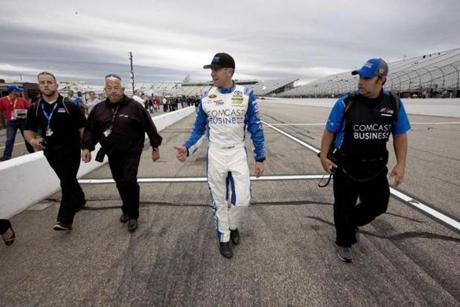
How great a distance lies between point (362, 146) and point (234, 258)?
157 cm

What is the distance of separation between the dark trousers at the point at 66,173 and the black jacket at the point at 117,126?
0.29m

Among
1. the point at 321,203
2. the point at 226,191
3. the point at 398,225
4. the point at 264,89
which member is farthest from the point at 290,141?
the point at 264,89

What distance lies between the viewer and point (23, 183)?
166 inches

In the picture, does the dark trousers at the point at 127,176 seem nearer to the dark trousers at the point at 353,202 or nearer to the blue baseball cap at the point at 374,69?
the dark trousers at the point at 353,202

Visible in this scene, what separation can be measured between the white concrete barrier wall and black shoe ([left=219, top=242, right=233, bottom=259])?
9.60ft

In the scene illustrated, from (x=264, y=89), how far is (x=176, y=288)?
A: 147 m

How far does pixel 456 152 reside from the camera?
7934mm

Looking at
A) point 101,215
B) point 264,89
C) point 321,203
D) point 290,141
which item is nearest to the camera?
point 101,215

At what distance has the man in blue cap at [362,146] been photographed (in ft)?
8.38

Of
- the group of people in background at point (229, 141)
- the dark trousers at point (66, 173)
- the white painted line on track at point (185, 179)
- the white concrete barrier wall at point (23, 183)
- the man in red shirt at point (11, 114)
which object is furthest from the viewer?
the man in red shirt at point (11, 114)

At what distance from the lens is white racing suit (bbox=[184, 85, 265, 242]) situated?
9.44 feet

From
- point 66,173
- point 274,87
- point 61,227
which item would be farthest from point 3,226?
point 274,87

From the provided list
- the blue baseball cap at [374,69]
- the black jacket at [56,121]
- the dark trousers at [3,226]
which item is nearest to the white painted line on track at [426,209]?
the blue baseball cap at [374,69]

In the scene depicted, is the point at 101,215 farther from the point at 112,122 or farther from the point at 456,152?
the point at 456,152
